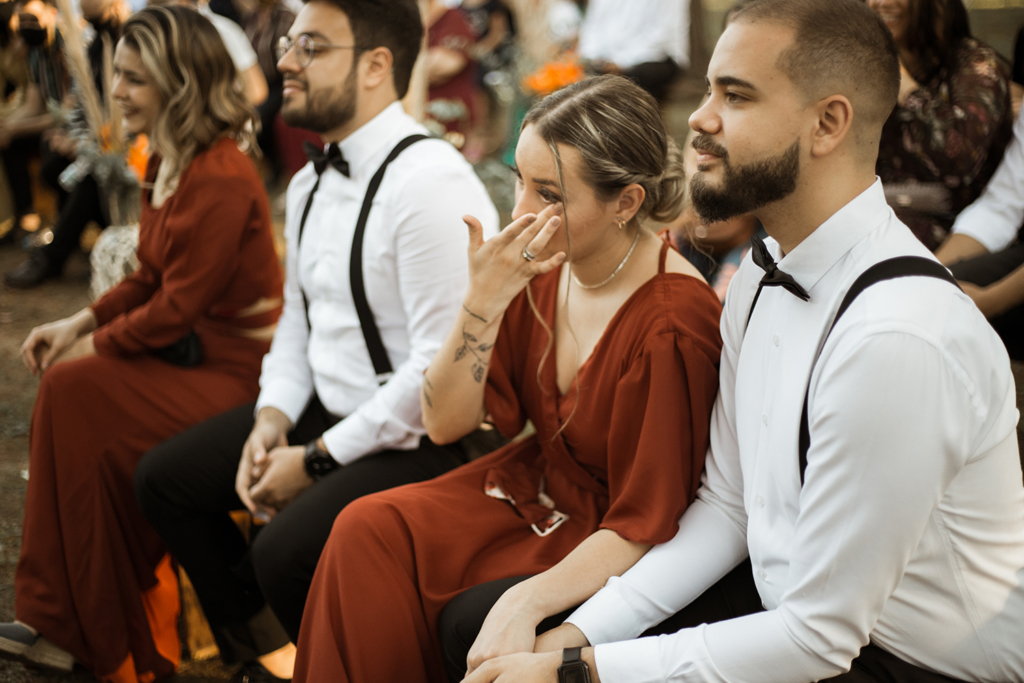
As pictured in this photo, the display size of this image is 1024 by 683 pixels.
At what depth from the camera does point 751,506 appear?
4.20 feet

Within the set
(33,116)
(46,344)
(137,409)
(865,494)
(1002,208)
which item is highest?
(33,116)

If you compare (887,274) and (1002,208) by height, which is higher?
(887,274)

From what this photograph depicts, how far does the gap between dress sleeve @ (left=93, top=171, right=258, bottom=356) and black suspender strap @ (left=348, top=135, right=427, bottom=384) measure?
45 cm

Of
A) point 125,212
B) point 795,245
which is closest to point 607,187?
point 795,245

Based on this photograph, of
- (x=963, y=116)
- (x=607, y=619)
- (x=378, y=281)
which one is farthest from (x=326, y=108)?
(x=963, y=116)

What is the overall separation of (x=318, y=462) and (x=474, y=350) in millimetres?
590

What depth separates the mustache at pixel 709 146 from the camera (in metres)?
1.21

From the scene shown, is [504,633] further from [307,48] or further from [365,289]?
[307,48]

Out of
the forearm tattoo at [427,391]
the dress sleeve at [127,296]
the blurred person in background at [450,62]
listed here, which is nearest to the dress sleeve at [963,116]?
the forearm tattoo at [427,391]

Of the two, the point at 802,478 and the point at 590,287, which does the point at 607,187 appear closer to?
the point at 590,287

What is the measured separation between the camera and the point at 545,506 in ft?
5.40

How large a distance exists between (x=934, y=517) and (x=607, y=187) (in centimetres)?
78

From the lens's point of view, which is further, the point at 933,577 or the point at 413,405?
the point at 413,405

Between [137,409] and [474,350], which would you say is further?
[137,409]
